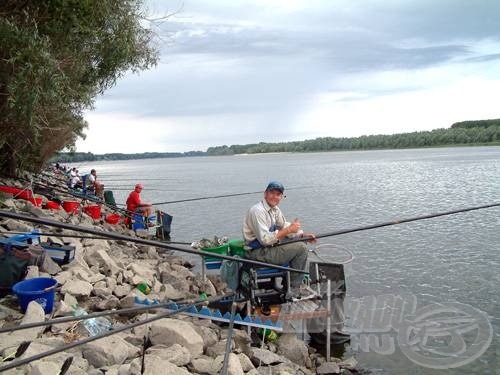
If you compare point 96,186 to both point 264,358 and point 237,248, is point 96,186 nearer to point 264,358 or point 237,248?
point 237,248

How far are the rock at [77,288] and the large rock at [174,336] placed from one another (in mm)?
1698

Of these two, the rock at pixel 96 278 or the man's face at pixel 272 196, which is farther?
the rock at pixel 96 278

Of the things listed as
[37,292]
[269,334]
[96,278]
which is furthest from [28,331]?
[269,334]

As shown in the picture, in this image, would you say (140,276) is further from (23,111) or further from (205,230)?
(205,230)

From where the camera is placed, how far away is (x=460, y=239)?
51.9 feet

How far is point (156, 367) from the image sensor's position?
183 inches

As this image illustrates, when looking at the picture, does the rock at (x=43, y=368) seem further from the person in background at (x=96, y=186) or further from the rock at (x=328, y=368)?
the person in background at (x=96, y=186)

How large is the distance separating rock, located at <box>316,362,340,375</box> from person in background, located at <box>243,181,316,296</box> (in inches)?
73.4

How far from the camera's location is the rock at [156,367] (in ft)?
14.9

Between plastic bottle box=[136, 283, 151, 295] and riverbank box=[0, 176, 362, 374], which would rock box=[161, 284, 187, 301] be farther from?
plastic bottle box=[136, 283, 151, 295]

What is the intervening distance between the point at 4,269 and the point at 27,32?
13.5ft

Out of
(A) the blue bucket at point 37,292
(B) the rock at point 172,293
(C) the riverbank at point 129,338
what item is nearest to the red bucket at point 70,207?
(C) the riverbank at point 129,338

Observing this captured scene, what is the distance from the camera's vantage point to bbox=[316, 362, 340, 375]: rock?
7.11 meters

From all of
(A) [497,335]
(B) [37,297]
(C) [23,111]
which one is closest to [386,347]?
(A) [497,335]
